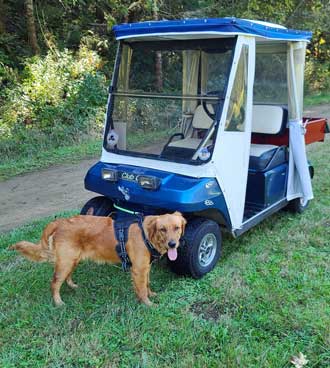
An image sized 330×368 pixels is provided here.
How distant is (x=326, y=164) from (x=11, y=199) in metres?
5.00

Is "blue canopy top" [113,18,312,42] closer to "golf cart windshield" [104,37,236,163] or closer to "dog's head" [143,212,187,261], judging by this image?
"golf cart windshield" [104,37,236,163]

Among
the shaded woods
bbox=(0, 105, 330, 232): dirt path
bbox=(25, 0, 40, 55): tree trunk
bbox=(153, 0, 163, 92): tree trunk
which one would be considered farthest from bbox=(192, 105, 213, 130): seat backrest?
bbox=(25, 0, 40, 55): tree trunk

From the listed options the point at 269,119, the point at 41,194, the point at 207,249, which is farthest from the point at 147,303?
the point at 41,194

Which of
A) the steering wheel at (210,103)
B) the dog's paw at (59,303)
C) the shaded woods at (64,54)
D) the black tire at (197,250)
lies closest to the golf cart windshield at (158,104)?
the steering wheel at (210,103)

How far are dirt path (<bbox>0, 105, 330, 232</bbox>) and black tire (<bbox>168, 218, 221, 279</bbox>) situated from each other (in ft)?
7.77

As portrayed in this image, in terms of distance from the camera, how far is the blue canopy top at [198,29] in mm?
3422

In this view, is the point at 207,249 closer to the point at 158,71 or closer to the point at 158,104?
the point at 158,104

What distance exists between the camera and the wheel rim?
3.67 m

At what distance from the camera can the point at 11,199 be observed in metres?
5.97

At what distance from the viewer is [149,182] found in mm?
3537

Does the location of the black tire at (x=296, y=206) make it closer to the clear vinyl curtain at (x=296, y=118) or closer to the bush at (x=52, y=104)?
the clear vinyl curtain at (x=296, y=118)

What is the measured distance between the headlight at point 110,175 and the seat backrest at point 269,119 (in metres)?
2.18

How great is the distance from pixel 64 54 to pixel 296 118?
6854 mm

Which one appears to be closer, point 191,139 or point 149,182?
point 149,182
